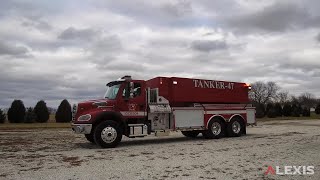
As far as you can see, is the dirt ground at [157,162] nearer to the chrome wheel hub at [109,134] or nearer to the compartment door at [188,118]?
the chrome wheel hub at [109,134]

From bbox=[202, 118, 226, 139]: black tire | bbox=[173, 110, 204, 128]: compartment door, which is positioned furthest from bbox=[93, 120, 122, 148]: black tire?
bbox=[202, 118, 226, 139]: black tire

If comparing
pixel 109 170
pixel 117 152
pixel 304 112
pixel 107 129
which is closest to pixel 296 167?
pixel 109 170

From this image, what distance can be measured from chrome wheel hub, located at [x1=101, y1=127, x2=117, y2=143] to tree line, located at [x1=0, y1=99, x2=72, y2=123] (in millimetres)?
27810

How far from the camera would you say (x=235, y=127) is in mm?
19906

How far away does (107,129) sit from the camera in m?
15.0

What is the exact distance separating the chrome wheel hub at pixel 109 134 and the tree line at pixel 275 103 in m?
34.8

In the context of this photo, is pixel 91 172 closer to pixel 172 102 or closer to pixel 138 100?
pixel 138 100

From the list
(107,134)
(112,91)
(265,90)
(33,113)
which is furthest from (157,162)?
(265,90)

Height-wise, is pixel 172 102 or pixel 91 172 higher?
pixel 172 102

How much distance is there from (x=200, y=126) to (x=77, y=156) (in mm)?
7433

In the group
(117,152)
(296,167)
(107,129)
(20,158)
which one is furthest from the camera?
(107,129)

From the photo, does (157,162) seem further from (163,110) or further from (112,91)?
(163,110)

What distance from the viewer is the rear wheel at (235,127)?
19.5 meters

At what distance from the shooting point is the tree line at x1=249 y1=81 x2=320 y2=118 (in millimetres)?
63781
